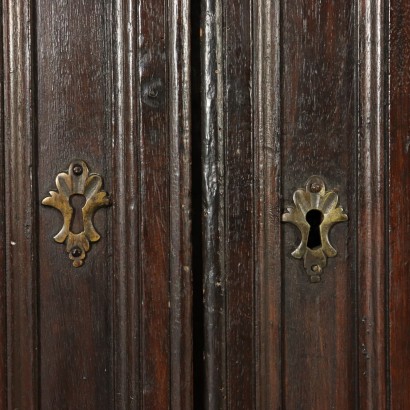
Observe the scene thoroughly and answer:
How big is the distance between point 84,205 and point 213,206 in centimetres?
15

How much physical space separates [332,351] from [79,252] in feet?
1.02

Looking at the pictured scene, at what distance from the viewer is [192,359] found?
2.68 ft

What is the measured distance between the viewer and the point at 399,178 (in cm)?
82

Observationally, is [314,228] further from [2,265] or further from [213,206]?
[2,265]

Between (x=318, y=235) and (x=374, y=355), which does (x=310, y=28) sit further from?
(x=374, y=355)

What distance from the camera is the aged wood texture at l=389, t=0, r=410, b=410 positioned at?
2.69ft

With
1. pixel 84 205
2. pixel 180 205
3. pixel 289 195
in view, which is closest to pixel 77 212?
pixel 84 205

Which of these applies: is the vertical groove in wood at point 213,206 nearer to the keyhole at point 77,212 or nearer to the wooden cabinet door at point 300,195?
the wooden cabinet door at point 300,195

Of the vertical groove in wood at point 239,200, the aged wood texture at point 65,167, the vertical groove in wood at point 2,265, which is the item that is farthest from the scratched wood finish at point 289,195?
the vertical groove in wood at point 2,265

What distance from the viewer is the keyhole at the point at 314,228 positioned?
828 millimetres

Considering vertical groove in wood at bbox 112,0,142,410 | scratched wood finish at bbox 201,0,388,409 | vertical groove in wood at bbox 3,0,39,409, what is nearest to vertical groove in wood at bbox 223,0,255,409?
scratched wood finish at bbox 201,0,388,409

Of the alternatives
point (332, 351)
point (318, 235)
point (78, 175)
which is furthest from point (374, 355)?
point (78, 175)

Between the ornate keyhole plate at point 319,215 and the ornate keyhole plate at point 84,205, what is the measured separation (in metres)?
0.22

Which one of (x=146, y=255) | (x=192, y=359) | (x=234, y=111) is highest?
(x=234, y=111)
